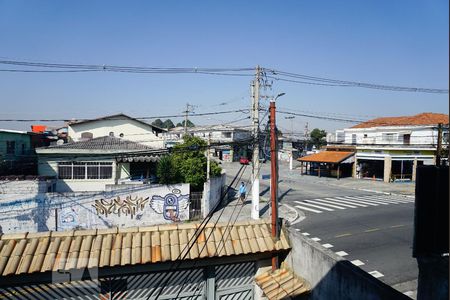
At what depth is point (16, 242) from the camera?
653 cm

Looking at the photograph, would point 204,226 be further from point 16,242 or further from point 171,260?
point 16,242

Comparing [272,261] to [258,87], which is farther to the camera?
[258,87]

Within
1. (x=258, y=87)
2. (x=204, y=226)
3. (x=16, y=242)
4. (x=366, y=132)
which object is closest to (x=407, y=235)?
(x=258, y=87)

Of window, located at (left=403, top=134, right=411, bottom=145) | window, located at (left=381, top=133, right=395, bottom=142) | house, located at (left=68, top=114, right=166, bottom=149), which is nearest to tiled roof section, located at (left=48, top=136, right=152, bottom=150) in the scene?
house, located at (left=68, top=114, right=166, bottom=149)

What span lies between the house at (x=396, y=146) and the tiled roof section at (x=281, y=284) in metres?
28.6

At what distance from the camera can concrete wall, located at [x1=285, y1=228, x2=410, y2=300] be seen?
511 centimetres

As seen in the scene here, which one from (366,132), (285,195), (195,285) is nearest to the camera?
(195,285)

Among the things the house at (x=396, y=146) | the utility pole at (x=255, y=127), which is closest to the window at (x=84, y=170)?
the utility pole at (x=255, y=127)

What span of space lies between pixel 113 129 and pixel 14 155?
11276 mm

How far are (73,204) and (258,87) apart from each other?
36.6ft

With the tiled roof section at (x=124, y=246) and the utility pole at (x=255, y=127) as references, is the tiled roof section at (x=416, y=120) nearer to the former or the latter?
the utility pole at (x=255, y=127)

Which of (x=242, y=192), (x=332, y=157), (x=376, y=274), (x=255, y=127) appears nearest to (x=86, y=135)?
(x=242, y=192)

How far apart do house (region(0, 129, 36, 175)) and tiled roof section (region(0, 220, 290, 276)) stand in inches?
803

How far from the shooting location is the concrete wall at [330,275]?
5.11m
